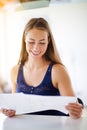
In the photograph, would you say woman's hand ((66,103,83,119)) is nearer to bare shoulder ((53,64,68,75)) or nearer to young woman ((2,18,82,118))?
young woman ((2,18,82,118))

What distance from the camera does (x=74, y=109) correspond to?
4.32 ft

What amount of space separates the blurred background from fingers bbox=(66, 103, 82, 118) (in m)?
0.05

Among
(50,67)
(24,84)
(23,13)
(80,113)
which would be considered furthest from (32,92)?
(23,13)

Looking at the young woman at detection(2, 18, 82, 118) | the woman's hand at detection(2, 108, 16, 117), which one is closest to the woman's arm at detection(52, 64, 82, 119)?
the young woman at detection(2, 18, 82, 118)

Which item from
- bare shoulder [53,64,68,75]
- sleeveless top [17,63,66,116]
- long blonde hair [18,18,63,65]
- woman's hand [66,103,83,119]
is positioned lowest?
woman's hand [66,103,83,119]

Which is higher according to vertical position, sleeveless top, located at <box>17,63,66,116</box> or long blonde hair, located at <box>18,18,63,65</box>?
long blonde hair, located at <box>18,18,63,65</box>

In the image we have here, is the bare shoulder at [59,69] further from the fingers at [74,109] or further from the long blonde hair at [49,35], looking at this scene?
the fingers at [74,109]

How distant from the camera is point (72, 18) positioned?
1.34m

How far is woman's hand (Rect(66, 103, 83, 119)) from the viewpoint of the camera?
1.31 m

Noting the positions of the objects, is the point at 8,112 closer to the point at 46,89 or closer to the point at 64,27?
the point at 46,89

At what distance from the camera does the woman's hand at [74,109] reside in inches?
51.7

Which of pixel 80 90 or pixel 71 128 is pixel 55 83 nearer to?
pixel 80 90

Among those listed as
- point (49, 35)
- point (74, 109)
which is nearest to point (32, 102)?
point (74, 109)

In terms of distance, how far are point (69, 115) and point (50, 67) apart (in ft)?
0.90
